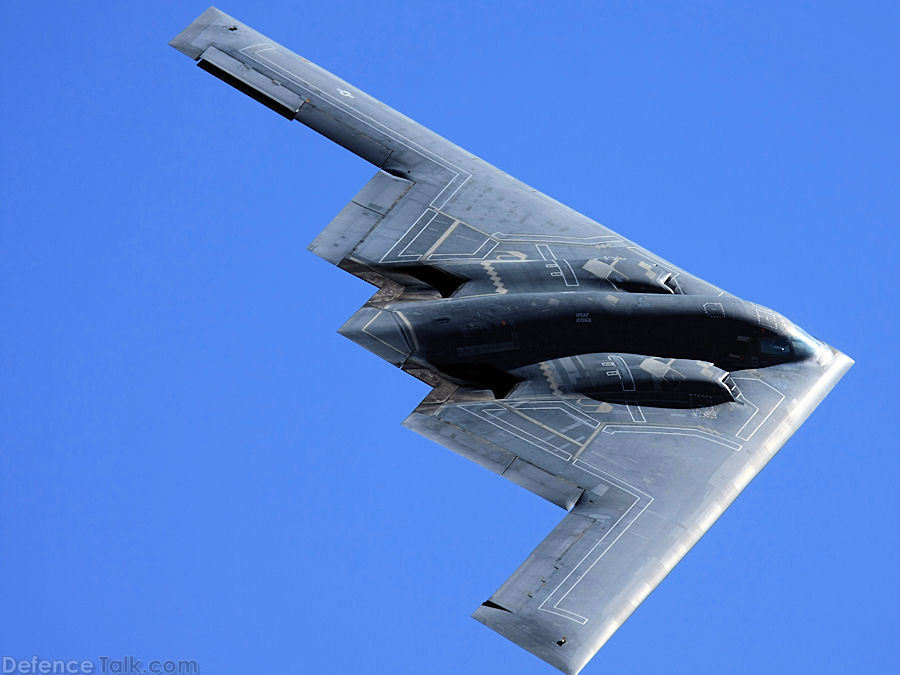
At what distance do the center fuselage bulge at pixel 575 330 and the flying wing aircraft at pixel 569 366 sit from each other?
31 millimetres

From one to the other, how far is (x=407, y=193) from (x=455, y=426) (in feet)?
20.6

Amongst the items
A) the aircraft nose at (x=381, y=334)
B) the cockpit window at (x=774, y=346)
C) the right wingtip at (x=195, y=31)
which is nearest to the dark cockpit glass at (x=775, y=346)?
the cockpit window at (x=774, y=346)

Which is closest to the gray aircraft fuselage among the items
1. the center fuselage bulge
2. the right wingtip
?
the center fuselage bulge

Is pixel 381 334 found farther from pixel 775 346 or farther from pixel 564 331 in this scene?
pixel 775 346

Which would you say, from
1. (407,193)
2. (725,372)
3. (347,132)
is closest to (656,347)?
(725,372)

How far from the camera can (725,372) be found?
2900cm

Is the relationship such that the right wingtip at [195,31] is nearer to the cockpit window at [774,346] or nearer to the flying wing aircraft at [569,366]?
the flying wing aircraft at [569,366]

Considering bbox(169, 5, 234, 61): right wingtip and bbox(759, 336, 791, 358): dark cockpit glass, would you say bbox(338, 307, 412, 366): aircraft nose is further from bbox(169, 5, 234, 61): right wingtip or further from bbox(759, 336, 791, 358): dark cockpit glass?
bbox(169, 5, 234, 61): right wingtip

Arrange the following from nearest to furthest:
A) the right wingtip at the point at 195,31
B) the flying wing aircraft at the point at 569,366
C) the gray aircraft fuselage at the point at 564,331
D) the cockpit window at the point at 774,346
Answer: the flying wing aircraft at the point at 569,366 < the gray aircraft fuselage at the point at 564,331 < the cockpit window at the point at 774,346 < the right wingtip at the point at 195,31

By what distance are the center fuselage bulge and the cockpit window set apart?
0.06 feet

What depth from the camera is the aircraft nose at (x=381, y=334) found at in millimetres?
29062

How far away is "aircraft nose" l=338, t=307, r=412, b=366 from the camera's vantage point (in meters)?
29.1

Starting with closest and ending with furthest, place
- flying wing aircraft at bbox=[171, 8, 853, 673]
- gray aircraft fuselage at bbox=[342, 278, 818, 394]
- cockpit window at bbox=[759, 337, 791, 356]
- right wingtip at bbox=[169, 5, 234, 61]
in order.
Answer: flying wing aircraft at bbox=[171, 8, 853, 673], gray aircraft fuselage at bbox=[342, 278, 818, 394], cockpit window at bbox=[759, 337, 791, 356], right wingtip at bbox=[169, 5, 234, 61]

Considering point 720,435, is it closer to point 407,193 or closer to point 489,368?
point 489,368
